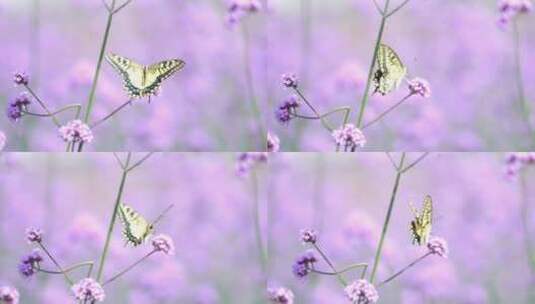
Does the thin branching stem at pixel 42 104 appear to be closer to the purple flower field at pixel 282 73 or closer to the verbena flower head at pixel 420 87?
the purple flower field at pixel 282 73

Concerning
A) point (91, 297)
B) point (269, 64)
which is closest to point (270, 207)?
point (269, 64)

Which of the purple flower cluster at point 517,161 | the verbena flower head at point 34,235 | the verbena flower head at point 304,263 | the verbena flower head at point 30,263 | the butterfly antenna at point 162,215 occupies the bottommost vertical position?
the verbena flower head at point 30,263

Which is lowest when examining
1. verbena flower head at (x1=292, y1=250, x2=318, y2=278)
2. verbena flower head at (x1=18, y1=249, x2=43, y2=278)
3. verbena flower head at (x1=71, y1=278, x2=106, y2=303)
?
verbena flower head at (x1=71, y1=278, x2=106, y2=303)

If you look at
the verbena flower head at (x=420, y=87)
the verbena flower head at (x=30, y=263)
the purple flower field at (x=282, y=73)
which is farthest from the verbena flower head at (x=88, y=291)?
the verbena flower head at (x=420, y=87)

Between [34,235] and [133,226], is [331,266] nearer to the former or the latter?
[133,226]

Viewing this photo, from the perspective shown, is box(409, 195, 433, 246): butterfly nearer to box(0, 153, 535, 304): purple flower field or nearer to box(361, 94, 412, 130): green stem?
box(0, 153, 535, 304): purple flower field

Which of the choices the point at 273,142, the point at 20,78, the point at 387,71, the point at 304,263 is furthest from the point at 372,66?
the point at 20,78

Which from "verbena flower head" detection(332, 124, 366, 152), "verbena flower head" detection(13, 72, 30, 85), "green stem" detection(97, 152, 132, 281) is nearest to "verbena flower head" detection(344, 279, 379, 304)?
"verbena flower head" detection(332, 124, 366, 152)
